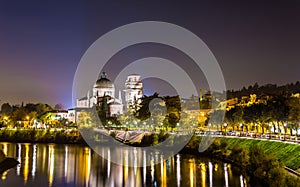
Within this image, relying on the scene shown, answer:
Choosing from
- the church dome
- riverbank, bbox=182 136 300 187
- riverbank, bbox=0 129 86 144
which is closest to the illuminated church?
the church dome

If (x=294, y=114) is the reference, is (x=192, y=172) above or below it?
below

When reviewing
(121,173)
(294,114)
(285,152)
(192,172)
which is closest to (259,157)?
(285,152)

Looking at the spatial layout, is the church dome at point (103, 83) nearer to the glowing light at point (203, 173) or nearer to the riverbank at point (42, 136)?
the riverbank at point (42, 136)

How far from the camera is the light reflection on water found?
87.8 feet

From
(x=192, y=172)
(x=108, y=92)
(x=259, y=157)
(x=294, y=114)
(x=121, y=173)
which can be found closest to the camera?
(x=259, y=157)

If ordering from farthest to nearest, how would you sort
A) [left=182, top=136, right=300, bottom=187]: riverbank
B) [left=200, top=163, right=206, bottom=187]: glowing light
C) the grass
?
[left=200, top=163, right=206, bottom=187]: glowing light → the grass → [left=182, top=136, right=300, bottom=187]: riverbank

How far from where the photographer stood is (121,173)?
3178 centimetres

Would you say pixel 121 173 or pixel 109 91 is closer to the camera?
pixel 121 173

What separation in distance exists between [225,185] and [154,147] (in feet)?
86.3

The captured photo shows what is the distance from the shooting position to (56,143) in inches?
2496

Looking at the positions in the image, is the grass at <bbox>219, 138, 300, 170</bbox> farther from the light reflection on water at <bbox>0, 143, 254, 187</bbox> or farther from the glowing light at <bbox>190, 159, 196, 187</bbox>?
the glowing light at <bbox>190, 159, 196, 187</bbox>

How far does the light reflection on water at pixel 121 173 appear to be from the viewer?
87.8 ft

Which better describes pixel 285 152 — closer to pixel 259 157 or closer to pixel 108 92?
pixel 259 157

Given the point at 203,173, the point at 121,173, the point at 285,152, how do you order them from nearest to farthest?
the point at 285,152 → the point at 203,173 → the point at 121,173
